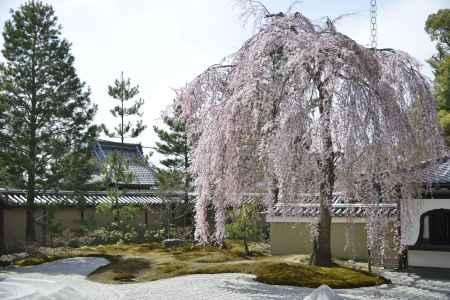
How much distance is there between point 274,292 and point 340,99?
11.9 feet

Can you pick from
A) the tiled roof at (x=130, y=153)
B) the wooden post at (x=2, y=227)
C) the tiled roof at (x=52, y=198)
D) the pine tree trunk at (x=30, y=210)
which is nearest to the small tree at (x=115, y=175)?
the tiled roof at (x=52, y=198)

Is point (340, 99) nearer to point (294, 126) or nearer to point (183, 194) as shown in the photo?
point (294, 126)

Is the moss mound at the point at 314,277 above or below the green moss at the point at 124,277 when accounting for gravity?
above

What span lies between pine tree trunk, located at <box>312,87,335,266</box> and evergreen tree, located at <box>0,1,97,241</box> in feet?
33.3

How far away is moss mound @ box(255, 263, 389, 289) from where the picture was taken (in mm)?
9973

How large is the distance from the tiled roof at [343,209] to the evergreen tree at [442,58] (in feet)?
16.0

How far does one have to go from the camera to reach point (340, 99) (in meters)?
9.38

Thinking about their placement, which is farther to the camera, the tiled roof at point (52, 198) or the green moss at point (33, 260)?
the tiled roof at point (52, 198)

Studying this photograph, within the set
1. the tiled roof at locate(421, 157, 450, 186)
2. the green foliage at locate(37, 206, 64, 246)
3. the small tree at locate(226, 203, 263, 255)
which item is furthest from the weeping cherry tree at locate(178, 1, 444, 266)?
the green foliage at locate(37, 206, 64, 246)

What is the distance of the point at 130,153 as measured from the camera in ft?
101

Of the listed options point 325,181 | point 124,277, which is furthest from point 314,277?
point 124,277

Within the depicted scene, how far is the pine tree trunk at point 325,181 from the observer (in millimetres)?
9336

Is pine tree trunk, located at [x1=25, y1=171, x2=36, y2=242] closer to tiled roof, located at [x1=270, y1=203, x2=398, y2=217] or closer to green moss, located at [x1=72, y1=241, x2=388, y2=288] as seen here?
green moss, located at [x1=72, y1=241, x2=388, y2=288]

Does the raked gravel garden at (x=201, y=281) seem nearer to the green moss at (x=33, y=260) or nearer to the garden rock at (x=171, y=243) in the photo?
the green moss at (x=33, y=260)
